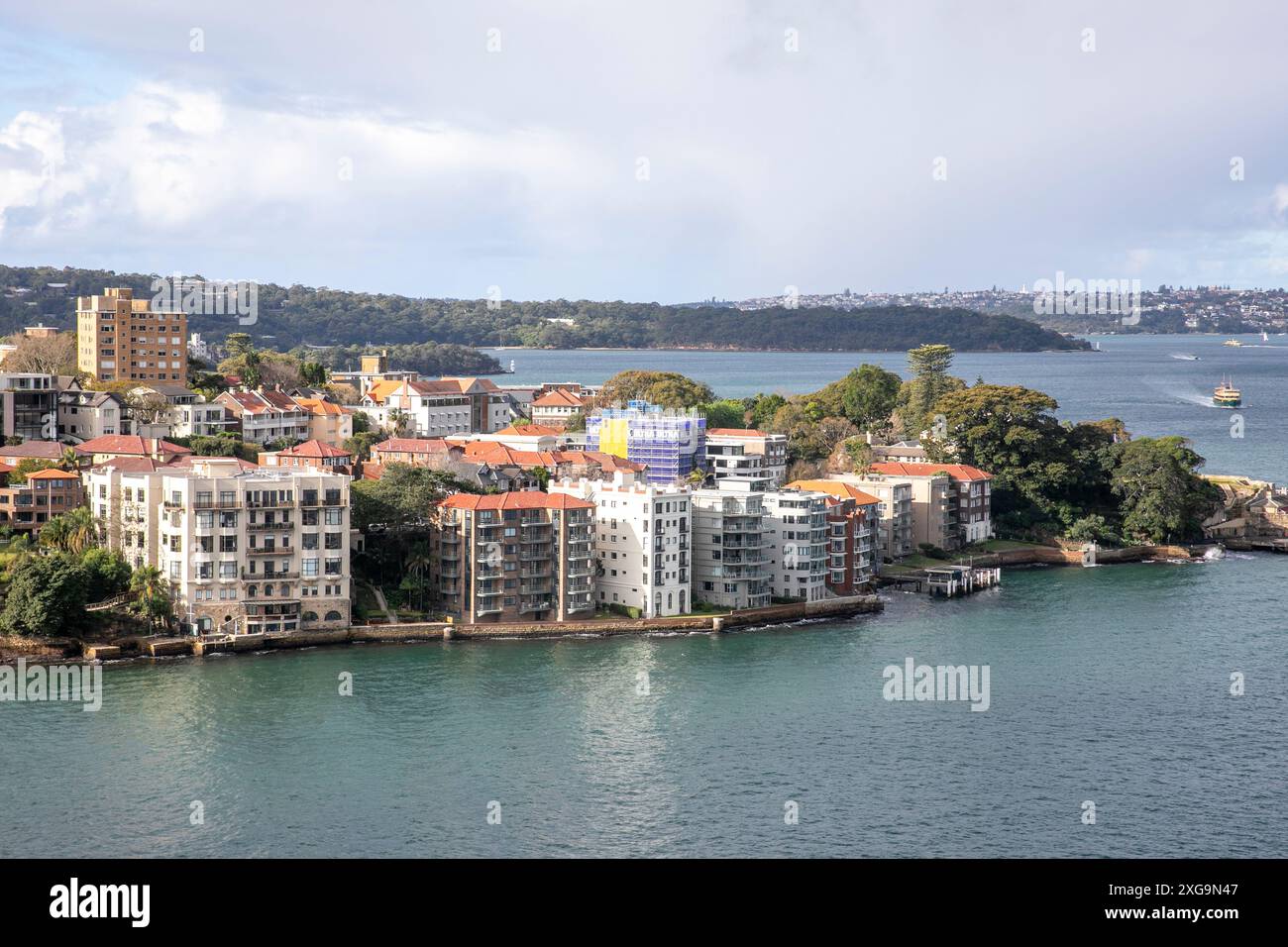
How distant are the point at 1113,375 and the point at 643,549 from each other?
83701mm

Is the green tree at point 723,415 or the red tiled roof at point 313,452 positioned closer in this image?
the red tiled roof at point 313,452

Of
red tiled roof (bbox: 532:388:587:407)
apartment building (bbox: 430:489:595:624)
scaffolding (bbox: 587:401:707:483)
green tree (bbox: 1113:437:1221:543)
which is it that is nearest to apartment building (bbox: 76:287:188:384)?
scaffolding (bbox: 587:401:707:483)

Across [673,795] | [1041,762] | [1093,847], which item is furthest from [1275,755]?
[673,795]

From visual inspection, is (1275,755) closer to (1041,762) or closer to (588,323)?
(1041,762)

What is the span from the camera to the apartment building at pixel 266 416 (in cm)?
3819

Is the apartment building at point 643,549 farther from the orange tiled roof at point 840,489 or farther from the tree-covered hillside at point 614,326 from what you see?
the tree-covered hillside at point 614,326

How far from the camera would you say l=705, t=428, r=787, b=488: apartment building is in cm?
3925

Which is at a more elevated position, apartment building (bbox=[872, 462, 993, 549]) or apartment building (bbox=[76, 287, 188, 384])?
apartment building (bbox=[76, 287, 188, 384])

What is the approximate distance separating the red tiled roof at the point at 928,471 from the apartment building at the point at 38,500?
18.9 m

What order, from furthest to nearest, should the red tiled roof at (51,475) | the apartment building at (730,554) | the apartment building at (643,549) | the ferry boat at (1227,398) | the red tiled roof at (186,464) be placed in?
the ferry boat at (1227,398)
the apartment building at (730,554)
the red tiled roof at (186,464)
the red tiled roof at (51,475)
the apartment building at (643,549)

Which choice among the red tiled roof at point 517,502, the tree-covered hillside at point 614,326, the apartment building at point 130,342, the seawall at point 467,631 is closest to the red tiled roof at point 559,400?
the apartment building at point 130,342

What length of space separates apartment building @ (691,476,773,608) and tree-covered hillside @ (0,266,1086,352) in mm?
80491

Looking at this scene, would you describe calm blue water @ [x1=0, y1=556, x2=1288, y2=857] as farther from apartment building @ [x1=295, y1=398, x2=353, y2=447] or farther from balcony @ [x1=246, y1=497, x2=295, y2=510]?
apartment building @ [x1=295, y1=398, x2=353, y2=447]
